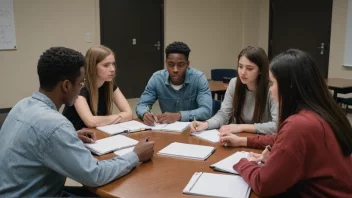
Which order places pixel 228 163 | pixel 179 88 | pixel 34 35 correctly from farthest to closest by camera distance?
pixel 34 35, pixel 179 88, pixel 228 163

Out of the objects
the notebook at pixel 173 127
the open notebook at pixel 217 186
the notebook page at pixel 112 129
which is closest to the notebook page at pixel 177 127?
the notebook at pixel 173 127

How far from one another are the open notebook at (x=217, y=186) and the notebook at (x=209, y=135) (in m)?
0.55

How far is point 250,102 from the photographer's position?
8.39 feet

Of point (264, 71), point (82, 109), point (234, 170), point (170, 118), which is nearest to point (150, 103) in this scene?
point (170, 118)

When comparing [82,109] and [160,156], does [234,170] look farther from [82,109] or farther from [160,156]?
[82,109]

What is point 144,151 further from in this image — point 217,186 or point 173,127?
point 173,127

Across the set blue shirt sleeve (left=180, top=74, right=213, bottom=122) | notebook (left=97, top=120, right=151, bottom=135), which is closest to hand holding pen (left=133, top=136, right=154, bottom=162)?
notebook (left=97, top=120, right=151, bottom=135)

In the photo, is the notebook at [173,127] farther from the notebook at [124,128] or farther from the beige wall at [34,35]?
the beige wall at [34,35]

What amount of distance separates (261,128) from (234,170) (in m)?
0.76

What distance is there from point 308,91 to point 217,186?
21.0 inches

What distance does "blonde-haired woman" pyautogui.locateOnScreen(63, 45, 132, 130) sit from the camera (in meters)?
2.48

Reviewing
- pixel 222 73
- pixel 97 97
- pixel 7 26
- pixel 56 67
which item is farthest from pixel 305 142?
pixel 7 26

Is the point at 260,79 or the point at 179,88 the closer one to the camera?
the point at 260,79

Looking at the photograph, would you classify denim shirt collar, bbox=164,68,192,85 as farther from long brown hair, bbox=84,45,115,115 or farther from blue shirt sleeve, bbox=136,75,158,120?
long brown hair, bbox=84,45,115,115
